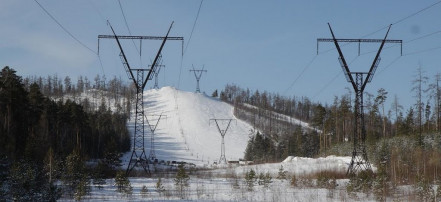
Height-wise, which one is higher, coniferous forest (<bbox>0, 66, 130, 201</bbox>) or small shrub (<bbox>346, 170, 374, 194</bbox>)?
coniferous forest (<bbox>0, 66, 130, 201</bbox>)

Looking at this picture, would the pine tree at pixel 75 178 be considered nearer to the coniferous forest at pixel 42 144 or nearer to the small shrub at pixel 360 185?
the coniferous forest at pixel 42 144

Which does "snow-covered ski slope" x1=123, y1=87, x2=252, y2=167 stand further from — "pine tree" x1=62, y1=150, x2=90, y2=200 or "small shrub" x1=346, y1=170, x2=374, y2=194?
"small shrub" x1=346, y1=170, x2=374, y2=194

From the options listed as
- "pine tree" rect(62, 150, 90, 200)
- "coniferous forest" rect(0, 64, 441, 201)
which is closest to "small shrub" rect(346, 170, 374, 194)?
"coniferous forest" rect(0, 64, 441, 201)

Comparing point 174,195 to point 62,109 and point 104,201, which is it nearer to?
point 104,201

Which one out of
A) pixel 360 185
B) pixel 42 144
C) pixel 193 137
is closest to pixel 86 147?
pixel 42 144

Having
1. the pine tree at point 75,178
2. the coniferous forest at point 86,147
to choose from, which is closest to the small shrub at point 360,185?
the coniferous forest at point 86,147

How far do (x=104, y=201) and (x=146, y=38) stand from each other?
1475 centimetres

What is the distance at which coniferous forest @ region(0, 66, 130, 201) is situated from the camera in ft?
51.7

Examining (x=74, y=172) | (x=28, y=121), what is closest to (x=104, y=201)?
(x=74, y=172)

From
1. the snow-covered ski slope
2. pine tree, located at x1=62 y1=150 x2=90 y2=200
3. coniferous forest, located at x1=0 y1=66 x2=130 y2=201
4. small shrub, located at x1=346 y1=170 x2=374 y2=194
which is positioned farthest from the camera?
the snow-covered ski slope

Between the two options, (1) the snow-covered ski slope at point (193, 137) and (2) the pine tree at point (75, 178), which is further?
(1) the snow-covered ski slope at point (193, 137)

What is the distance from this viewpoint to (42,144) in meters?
52.8

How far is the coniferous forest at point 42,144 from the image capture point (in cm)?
1577

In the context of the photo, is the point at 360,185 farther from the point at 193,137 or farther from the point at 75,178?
the point at 193,137
